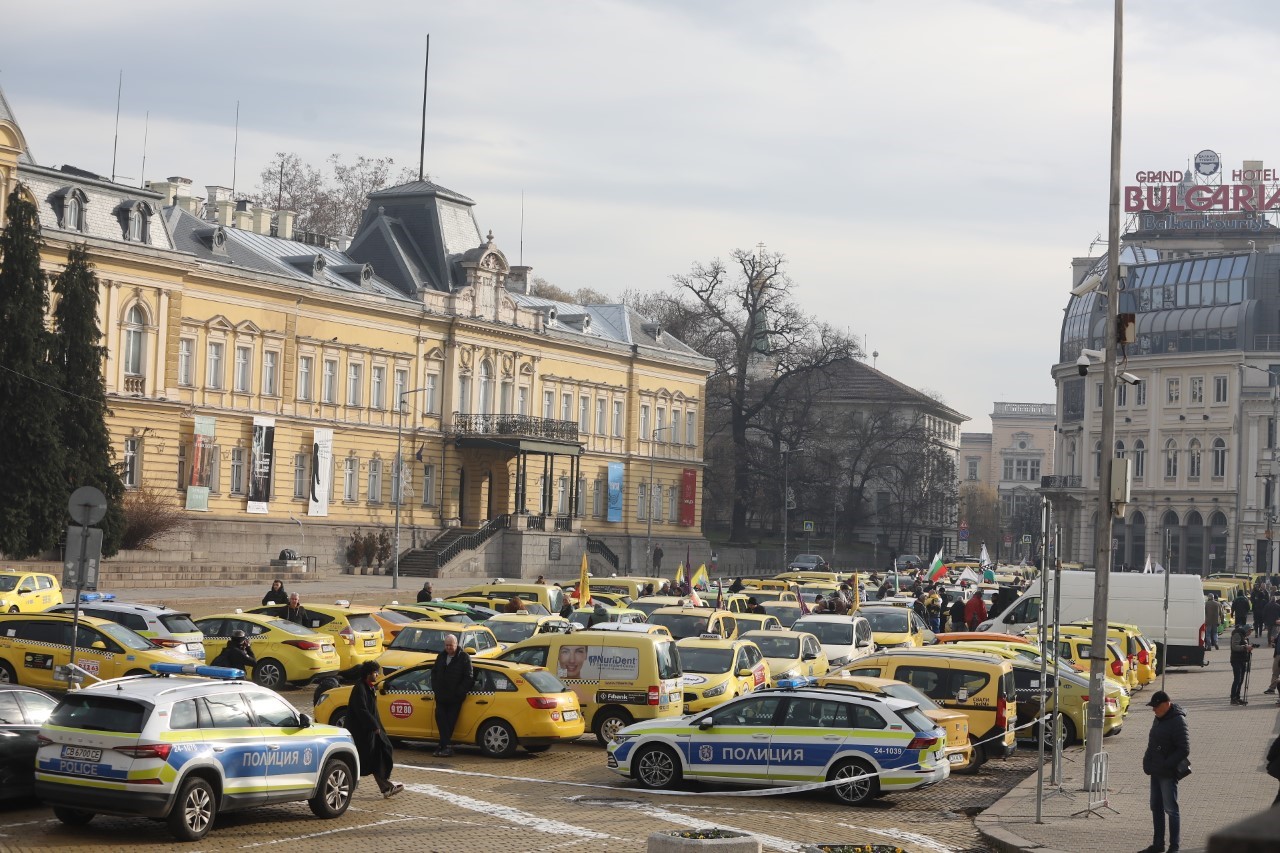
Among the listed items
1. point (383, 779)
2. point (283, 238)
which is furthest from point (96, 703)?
point (283, 238)

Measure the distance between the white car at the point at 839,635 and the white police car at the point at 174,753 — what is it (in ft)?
59.4

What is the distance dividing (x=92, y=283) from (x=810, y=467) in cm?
6286

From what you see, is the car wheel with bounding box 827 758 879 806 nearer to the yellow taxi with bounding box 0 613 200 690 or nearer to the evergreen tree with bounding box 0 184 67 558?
the yellow taxi with bounding box 0 613 200 690

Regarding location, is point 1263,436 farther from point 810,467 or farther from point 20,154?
point 20,154

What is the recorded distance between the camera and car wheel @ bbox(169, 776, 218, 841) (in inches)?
613

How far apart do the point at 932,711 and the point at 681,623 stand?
12.3m

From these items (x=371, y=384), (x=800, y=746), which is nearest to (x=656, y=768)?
(x=800, y=746)

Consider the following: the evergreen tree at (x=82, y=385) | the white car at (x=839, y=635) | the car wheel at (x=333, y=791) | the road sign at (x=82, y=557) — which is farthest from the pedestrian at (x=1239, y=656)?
the evergreen tree at (x=82, y=385)

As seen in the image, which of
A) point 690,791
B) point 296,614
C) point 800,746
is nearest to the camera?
point 800,746

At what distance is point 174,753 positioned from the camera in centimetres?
1555

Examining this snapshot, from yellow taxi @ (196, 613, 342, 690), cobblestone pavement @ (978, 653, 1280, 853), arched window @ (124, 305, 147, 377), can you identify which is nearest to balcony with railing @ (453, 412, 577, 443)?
arched window @ (124, 305, 147, 377)

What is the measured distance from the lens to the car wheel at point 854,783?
19766 mm

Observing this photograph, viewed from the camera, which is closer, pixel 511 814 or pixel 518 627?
pixel 511 814

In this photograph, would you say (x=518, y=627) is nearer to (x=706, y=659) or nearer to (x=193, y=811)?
(x=706, y=659)
